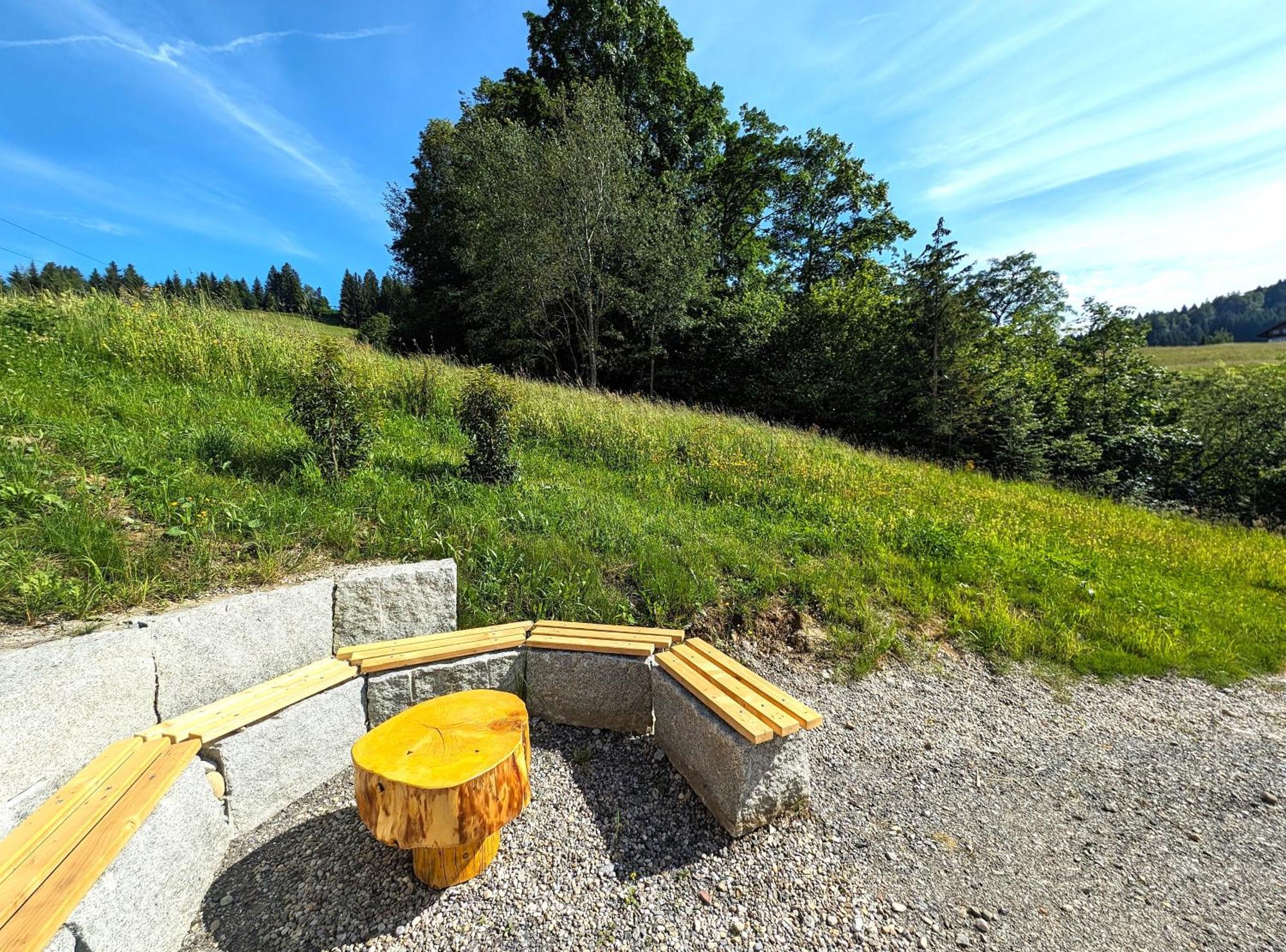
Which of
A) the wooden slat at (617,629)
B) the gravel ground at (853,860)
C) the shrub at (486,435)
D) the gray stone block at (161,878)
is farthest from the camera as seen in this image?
the shrub at (486,435)

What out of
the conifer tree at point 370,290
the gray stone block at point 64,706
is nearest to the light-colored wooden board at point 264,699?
the gray stone block at point 64,706

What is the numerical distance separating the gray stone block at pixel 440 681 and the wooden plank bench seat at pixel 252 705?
211 mm

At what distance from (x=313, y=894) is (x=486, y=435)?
3635 mm

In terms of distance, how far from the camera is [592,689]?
3.11m

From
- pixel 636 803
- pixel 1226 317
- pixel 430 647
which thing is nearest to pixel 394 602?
pixel 430 647

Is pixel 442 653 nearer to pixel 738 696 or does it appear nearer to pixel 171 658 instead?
pixel 171 658

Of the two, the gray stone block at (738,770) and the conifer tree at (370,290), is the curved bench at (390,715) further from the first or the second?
the conifer tree at (370,290)

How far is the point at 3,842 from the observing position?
1.50 metres

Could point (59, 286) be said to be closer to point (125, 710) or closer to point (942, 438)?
point (125, 710)

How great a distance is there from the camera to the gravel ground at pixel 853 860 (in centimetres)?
197

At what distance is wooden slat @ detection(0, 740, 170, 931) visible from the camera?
4.46ft

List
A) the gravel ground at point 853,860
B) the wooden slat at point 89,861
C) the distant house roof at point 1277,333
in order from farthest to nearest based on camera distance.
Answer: the distant house roof at point 1277,333
the gravel ground at point 853,860
the wooden slat at point 89,861

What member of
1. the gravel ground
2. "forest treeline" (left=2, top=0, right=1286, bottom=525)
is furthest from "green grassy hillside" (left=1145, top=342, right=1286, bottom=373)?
the gravel ground

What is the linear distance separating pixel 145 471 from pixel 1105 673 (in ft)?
25.3
